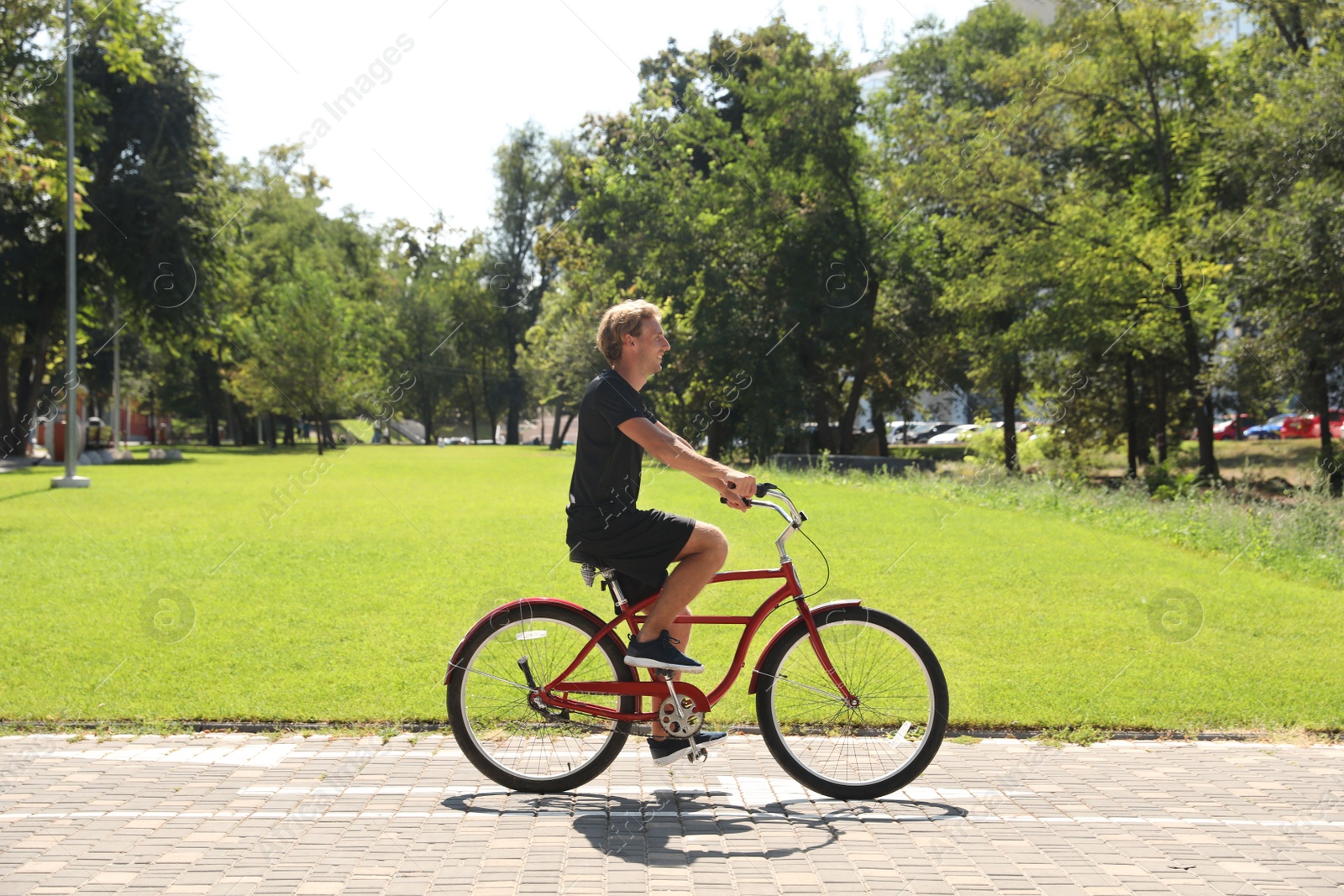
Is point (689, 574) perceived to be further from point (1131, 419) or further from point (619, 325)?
point (1131, 419)

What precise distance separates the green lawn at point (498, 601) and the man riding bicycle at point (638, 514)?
150cm

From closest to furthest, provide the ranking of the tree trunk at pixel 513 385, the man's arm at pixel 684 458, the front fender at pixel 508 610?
the man's arm at pixel 684 458, the front fender at pixel 508 610, the tree trunk at pixel 513 385

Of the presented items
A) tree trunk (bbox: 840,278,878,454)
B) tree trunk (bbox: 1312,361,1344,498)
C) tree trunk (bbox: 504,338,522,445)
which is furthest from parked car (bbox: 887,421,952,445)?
tree trunk (bbox: 1312,361,1344,498)

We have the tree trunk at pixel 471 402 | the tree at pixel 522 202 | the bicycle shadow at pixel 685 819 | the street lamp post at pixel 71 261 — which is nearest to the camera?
the bicycle shadow at pixel 685 819

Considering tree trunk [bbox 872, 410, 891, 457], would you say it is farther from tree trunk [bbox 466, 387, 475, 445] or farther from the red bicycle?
tree trunk [bbox 466, 387, 475, 445]

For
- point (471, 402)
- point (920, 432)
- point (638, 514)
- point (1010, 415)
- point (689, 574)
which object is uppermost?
point (471, 402)

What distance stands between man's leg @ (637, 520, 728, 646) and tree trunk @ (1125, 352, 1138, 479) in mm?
30065

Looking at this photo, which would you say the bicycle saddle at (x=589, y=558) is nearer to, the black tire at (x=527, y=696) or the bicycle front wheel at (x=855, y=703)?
the black tire at (x=527, y=696)

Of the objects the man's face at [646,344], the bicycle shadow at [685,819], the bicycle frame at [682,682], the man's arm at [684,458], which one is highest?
the man's face at [646,344]

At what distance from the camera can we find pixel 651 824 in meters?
4.61

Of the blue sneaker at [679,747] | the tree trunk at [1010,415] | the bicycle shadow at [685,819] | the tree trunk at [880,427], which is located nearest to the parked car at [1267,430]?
the tree trunk at [880,427]

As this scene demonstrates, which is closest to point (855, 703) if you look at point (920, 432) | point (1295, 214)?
point (1295, 214)

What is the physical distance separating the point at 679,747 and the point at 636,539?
37.4 inches

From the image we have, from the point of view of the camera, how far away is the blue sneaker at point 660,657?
4.79 m
